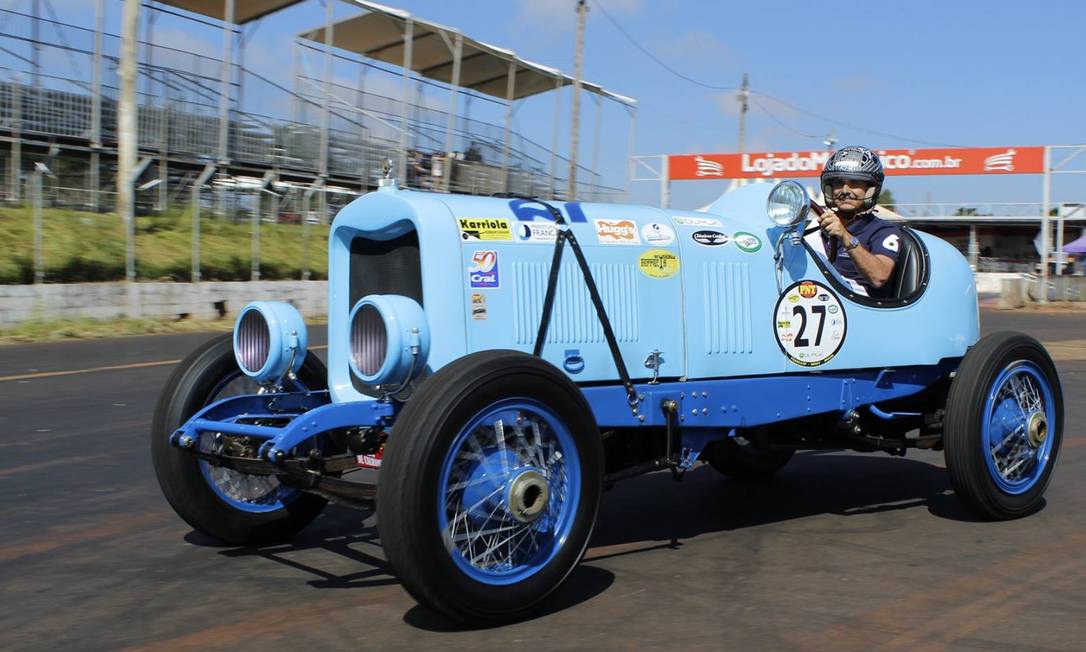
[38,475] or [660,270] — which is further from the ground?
[660,270]

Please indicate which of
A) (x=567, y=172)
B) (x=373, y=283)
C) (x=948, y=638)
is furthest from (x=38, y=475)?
(x=567, y=172)

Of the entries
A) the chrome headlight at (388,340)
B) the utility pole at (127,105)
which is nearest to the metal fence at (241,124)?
the utility pole at (127,105)

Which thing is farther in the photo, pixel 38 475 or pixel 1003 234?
pixel 1003 234

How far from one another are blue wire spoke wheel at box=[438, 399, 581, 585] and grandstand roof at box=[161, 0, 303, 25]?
20.2 metres

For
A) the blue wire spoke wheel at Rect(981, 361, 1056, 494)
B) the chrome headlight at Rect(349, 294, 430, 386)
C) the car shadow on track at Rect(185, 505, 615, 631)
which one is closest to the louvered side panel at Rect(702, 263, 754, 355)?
the car shadow on track at Rect(185, 505, 615, 631)

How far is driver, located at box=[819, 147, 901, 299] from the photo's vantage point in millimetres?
5930

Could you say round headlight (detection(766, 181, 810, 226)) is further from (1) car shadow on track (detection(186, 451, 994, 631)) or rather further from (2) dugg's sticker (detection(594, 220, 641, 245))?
(1) car shadow on track (detection(186, 451, 994, 631))

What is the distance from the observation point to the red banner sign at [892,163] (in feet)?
121

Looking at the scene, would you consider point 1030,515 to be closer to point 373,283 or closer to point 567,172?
point 373,283

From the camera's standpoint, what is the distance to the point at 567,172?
33.3m

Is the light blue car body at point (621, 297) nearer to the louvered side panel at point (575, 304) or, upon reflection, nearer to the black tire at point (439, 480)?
the louvered side panel at point (575, 304)

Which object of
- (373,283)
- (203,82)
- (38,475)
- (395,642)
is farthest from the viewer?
(203,82)

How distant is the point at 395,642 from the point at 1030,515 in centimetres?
369

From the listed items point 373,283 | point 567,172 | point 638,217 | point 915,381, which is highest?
point 567,172
